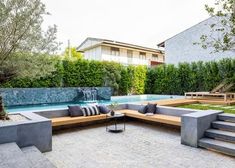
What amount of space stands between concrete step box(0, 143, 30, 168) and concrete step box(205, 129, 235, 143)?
4476 millimetres

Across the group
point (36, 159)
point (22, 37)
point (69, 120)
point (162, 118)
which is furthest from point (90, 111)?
point (36, 159)

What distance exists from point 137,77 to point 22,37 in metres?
14.6

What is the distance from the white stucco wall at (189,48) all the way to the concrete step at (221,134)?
12868 mm

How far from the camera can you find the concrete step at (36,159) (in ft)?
11.2

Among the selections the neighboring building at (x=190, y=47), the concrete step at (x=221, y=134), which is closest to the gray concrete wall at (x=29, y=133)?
the concrete step at (x=221, y=134)

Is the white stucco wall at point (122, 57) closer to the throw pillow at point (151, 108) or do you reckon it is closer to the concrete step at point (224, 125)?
the throw pillow at point (151, 108)

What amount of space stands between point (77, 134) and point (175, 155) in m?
3.23

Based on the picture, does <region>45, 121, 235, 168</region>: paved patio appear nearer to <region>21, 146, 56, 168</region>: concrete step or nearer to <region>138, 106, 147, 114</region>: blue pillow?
<region>21, 146, 56, 168</region>: concrete step

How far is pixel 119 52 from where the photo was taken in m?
26.1

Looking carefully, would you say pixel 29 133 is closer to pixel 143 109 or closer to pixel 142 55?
pixel 143 109

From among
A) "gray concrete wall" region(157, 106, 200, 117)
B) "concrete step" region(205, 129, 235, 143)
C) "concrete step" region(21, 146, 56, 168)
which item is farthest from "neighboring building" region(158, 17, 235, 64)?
"concrete step" region(21, 146, 56, 168)

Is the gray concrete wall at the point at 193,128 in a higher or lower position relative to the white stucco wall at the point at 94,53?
lower

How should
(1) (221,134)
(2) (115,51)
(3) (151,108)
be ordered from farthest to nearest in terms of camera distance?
(2) (115,51) → (3) (151,108) → (1) (221,134)

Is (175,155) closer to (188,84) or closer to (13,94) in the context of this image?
(13,94)
